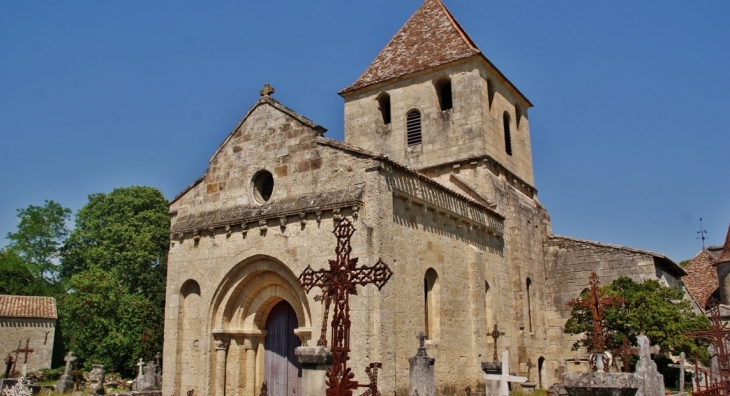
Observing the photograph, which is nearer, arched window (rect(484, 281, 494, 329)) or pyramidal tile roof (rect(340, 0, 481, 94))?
arched window (rect(484, 281, 494, 329))

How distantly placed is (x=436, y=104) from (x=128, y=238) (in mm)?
21036

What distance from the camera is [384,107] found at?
23156 mm

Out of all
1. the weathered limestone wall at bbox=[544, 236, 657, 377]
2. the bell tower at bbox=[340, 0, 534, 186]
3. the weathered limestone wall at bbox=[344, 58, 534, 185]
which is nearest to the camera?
the weathered limestone wall at bbox=[544, 236, 657, 377]

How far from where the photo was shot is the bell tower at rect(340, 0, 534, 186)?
69.0ft

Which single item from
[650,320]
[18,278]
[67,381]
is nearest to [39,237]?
[18,278]

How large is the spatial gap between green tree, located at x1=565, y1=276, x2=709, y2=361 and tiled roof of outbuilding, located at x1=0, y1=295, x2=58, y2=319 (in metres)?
28.6

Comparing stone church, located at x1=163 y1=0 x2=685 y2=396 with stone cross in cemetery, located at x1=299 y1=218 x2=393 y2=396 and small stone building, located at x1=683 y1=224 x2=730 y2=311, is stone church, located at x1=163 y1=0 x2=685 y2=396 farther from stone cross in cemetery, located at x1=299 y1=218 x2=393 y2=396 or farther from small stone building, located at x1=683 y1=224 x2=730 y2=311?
small stone building, located at x1=683 y1=224 x2=730 y2=311

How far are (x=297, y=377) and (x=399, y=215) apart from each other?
4778 millimetres

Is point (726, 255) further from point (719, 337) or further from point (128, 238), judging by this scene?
point (128, 238)

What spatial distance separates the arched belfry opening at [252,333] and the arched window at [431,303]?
10.4 feet

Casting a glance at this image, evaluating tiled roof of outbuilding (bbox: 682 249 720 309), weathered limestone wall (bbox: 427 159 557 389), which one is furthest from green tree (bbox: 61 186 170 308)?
tiled roof of outbuilding (bbox: 682 249 720 309)

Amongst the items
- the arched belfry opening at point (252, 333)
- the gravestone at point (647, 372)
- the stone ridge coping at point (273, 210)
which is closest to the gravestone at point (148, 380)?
the arched belfry opening at point (252, 333)

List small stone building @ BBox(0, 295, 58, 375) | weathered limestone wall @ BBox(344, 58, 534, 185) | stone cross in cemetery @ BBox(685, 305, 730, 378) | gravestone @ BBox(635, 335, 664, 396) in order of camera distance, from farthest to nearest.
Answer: small stone building @ BBox(0, 295, 58, 375), weathered limestone wall @ BBox(344, 58, 534, 185), stone cross in cemetery @ BBox(685, 305, 730, 378), gravestone @ BBox(635, 335, 664, 396)

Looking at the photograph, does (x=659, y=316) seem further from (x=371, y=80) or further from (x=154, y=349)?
(x=154, y=349)
